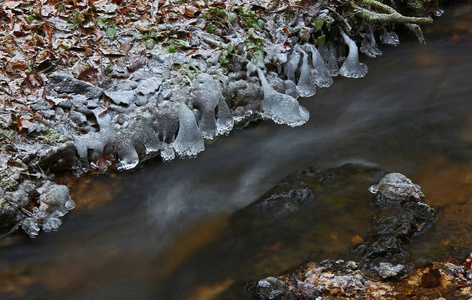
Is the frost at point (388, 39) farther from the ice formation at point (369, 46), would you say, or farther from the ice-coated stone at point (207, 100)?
the ice-coated stone at point (207, 100)

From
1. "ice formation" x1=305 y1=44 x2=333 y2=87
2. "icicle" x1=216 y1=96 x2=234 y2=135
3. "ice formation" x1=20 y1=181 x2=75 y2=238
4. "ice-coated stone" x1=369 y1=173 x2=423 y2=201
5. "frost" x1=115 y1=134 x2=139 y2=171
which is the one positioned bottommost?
"ice formation" x1=20 y1=181 x2=75 y2=238

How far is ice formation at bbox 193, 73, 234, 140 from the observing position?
4.84m

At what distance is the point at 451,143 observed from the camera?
4.64m

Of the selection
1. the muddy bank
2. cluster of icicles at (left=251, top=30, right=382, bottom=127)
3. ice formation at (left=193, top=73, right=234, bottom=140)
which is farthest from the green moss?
cluster of icicles at (left=251, top=30, right=382, bottom=127)

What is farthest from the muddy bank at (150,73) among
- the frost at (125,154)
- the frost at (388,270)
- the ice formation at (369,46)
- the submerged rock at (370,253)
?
the frost at (388,270)

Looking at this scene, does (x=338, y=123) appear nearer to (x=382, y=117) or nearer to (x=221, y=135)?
(x=382, y=117)

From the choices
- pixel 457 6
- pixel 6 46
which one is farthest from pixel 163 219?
pixel 457 6

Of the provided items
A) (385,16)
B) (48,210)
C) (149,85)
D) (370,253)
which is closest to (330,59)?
(385,16)

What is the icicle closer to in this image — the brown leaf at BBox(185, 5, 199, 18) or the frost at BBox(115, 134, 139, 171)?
the frost at BBox(115, 134, 139, 171)

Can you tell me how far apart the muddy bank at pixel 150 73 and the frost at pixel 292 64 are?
0.04 ft

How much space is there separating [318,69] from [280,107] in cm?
96

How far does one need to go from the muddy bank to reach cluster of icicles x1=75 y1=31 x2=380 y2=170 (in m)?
0.01

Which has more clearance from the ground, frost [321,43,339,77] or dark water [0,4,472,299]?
frost [321,43,339,77]

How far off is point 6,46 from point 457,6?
23.4 ft
